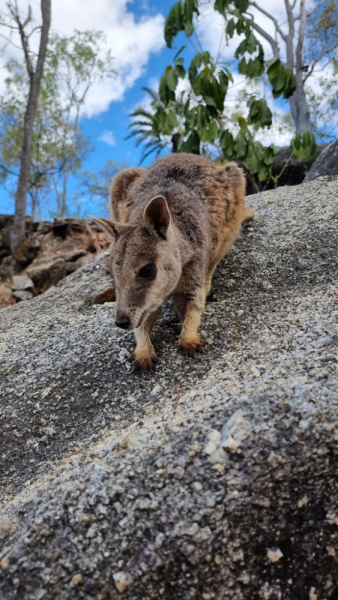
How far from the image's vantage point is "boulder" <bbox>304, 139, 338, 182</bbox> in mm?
7449

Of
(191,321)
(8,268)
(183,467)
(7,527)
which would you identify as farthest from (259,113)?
(8,268)

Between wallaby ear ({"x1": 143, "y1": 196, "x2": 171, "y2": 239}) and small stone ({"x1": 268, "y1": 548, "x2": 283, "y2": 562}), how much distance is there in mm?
2025

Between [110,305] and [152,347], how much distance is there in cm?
138

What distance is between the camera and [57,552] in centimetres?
217

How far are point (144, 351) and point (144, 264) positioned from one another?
0.83 m

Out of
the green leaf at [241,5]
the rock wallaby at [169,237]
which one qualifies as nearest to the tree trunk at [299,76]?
the green leaf at [241,5]

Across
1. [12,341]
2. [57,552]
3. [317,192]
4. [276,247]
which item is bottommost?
[57,552]

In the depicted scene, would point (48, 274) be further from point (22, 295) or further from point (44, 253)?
point (44, 253)

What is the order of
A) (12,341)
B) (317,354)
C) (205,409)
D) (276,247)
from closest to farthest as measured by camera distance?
(205,409), (317,354), (12,341), (276,247)

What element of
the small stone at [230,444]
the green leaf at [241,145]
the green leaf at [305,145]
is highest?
the green leaf at [241,145]

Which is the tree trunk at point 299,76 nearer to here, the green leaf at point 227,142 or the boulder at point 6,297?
the green leaf at point 227,142

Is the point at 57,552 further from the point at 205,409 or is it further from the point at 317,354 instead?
the point at 317,354

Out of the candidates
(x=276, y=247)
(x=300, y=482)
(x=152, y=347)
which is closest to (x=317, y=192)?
(x=276, y=247)

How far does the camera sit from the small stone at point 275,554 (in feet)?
6.89
